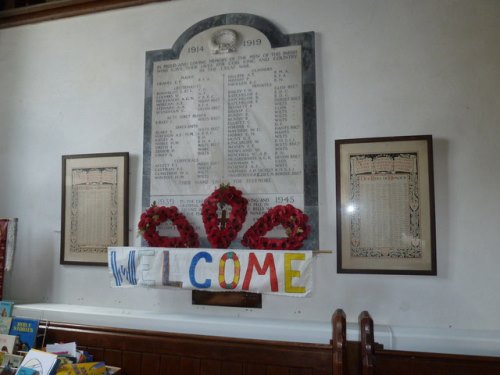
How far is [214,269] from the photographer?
2.25m

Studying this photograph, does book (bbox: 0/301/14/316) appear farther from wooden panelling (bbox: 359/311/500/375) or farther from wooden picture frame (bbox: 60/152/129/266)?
wooden panelling (bbox: 359/311/500/375)

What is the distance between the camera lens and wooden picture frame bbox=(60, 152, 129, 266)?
2.69 meters

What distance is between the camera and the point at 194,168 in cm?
262

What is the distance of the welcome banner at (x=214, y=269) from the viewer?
2.14m

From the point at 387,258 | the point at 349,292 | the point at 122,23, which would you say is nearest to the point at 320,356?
the point at 349,292

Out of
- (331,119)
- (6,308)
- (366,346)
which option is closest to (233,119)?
(331,119)

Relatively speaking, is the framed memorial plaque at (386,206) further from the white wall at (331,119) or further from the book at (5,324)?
the book at (5,324)

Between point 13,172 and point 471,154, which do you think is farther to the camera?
point 13,172

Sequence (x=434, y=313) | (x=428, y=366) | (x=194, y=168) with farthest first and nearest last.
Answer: (x=194, y=168) → (x=434, y=313) → (x=428, y=366)

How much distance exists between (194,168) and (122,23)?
126 centimetres

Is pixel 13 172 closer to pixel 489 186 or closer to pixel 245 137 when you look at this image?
pixel 245 137

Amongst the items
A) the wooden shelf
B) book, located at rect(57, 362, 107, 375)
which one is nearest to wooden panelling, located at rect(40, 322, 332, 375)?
book, located at rect(57, 362, 107, 375)

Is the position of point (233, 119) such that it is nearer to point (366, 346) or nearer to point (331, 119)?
point (331, 119)

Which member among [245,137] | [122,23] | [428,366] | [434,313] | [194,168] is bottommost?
[428,366]
